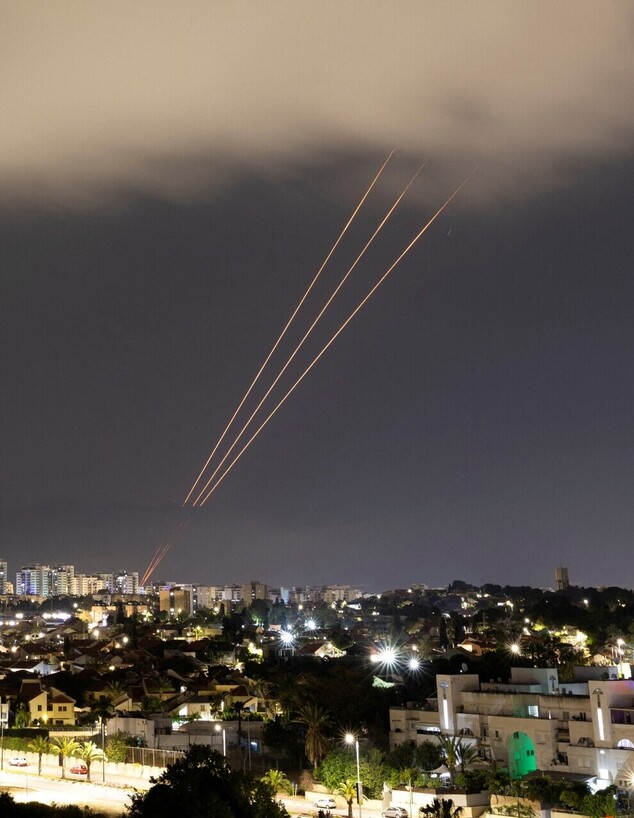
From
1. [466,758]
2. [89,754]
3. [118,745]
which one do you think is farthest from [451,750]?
[118,745]

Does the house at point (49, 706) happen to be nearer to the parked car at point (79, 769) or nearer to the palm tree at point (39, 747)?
the palm tree at point (39, 747)

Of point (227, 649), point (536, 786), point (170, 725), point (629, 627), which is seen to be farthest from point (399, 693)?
point (227, 649)

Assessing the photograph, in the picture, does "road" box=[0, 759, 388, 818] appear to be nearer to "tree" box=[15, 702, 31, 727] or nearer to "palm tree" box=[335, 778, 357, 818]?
"palm tree" box=[335, 778, 357, 818]

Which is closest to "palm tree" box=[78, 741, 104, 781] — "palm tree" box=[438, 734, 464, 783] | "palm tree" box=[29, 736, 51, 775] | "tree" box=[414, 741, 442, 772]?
"palm tree" box=[29, 736, 51, 775]

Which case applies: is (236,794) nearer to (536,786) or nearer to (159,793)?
(159,793)

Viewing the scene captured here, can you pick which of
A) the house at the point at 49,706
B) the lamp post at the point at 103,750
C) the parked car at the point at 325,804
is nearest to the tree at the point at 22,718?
the house at the point at 49,706
